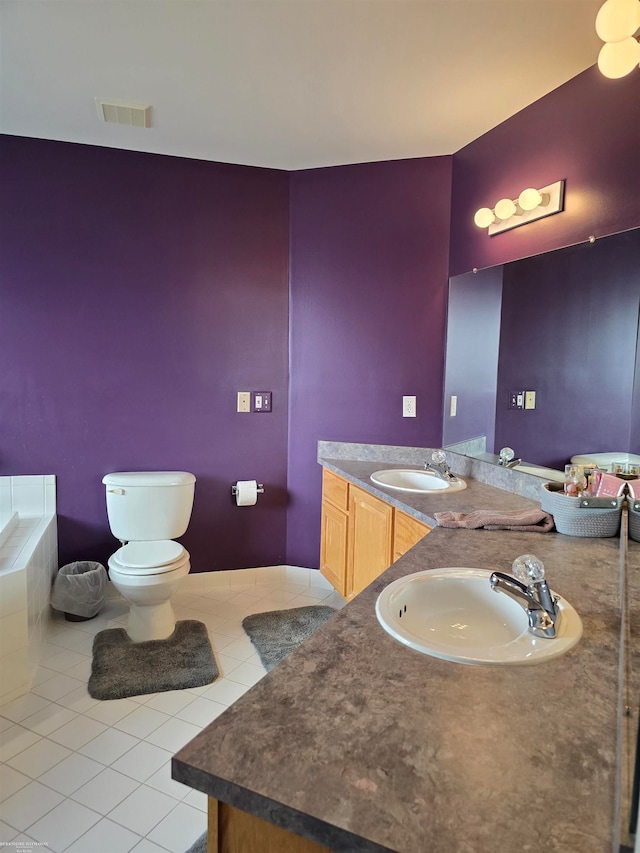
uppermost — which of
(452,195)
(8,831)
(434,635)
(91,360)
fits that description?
(452,195)

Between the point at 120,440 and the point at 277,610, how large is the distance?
1299mm

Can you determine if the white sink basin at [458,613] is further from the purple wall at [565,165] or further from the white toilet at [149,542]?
the white toilet at [149,542]

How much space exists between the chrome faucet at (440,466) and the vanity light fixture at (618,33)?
1.69 m

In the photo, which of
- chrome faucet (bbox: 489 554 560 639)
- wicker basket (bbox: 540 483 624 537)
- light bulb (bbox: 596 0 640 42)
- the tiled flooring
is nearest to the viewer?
chrome faucet (bbox: 489 554 560 639)

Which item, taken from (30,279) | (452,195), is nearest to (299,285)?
(452,195)

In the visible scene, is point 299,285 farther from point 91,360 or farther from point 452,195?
point 91,360

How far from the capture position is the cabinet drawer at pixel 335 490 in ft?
9.72

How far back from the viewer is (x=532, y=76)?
2178 mm

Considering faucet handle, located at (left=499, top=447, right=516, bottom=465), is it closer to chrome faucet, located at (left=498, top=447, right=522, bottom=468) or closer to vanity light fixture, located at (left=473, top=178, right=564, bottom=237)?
chrome faucet, located at (left=498, top=447, right=522, bottom=468)

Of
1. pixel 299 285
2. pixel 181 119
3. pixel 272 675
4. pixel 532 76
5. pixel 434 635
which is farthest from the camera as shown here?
pixel 299 285

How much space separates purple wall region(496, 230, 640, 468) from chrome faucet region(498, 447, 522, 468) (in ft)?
0.10

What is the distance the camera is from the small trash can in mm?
2912

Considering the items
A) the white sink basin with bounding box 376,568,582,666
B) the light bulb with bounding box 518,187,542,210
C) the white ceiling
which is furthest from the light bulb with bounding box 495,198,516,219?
the white sink basin with bounding box 376,568,582,666

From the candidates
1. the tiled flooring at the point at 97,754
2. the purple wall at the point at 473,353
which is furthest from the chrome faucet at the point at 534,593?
the purple wall at the point at 473,353
